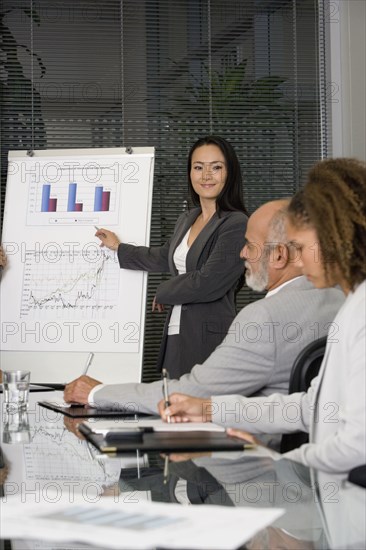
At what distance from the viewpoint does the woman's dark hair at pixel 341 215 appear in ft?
5.32

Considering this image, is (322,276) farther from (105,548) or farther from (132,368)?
(132,368)

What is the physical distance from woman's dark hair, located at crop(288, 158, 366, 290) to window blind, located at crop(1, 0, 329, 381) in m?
3.51

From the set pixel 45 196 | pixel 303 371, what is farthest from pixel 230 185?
pixel 303 371

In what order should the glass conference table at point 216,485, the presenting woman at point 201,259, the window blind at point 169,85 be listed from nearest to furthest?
the glass conference table at point 216,485
the presenting woman at point 201,259
the window blind at point 169,85

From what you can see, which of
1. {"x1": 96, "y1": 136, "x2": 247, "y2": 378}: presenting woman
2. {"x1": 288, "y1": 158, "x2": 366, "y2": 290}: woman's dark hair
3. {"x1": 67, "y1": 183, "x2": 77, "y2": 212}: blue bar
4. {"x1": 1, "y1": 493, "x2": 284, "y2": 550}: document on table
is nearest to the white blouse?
{"x1": 96, "y1": 136, "x2": 247, "y2": 378}: presenting woman

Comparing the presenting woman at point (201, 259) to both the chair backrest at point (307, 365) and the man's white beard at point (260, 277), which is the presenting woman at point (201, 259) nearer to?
the man's white beard at point (260, 277)

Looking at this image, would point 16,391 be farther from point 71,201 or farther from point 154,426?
point 71,201

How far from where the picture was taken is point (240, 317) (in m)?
2.22

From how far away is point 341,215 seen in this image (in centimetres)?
163

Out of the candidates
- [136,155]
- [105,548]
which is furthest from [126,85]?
[105,548]

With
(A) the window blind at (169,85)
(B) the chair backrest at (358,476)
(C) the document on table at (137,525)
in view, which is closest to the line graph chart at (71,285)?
(A) the window blind at (169,85)

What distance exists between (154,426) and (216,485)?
23.1 inches

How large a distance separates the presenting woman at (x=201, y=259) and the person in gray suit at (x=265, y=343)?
47.3 inches

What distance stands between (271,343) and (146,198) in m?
1.99
